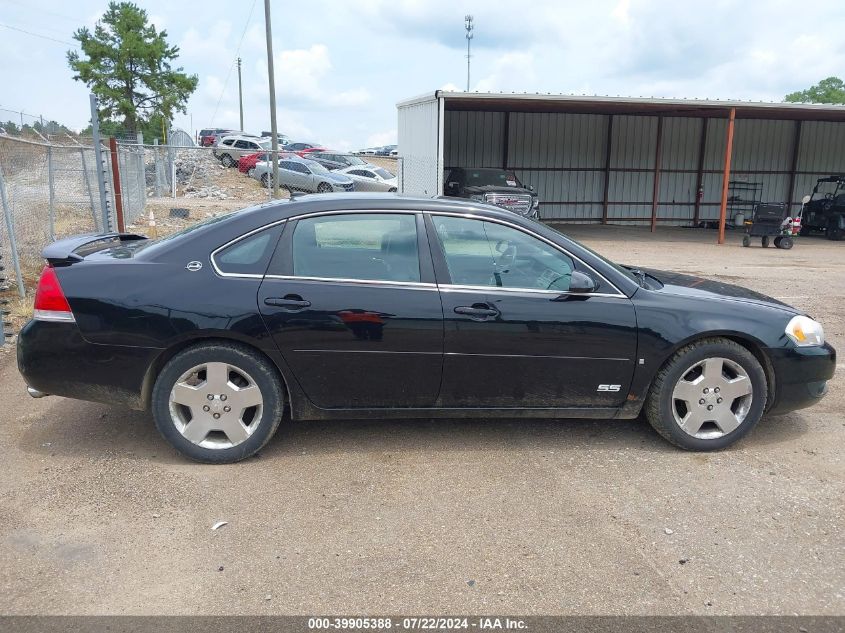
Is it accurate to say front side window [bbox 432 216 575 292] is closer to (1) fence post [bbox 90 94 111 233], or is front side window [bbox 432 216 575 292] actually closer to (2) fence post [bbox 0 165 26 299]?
(2) fence post [bbox 0 165 26 299]

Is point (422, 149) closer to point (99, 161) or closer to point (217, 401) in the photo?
point (99, 161)

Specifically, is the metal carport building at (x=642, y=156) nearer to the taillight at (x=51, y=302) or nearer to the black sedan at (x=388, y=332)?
the black sedan at (x=388, y=332)

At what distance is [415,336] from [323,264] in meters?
0.70

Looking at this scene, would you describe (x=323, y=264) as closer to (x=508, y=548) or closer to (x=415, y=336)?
(x=415, y=336)

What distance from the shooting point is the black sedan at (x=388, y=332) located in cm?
389

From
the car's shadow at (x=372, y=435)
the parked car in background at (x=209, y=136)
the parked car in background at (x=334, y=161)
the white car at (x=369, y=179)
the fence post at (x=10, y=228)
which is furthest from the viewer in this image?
the parked car in background at (x=209, y=136)

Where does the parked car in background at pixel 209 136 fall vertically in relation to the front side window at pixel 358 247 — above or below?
above

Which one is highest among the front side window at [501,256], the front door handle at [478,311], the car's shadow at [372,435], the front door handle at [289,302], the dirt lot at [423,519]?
the front side window at [501,256]

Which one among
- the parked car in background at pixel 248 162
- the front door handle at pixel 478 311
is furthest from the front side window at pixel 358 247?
Result: the parked car in background at pixel 248 162

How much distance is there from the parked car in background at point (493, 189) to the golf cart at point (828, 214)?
9.95 metres

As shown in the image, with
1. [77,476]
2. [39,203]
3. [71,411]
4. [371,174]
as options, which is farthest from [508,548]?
[371,174]

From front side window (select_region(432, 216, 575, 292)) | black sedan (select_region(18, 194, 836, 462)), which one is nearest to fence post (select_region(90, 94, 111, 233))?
black sedan (select_region(18, 194, 836, 462))

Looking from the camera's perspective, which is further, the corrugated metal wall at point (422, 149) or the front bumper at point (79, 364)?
the corrugated metal wall at point (422, 149)

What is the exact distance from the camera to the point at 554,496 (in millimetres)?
3697
